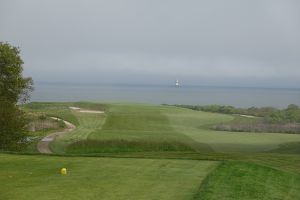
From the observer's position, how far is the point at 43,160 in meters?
14.7

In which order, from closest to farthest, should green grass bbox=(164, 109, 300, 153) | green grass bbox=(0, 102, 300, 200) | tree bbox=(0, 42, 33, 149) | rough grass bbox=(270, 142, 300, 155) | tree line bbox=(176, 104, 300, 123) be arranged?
green grass bbox=(0, 102, 300, 200)
tree bbox=(0, 42, 33, 149)
rough grass bbox=(270, 142, 300, 155)
green grass bbox=(164, 109, 300, 153)
tree line bbox=(176, 104, 300, 123)

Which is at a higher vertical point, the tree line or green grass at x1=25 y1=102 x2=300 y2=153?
the tree line

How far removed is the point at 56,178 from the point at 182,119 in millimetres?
34828

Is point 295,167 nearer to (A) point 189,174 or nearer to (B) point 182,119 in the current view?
(A) point 189,174

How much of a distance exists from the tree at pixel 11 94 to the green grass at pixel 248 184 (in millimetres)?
12177

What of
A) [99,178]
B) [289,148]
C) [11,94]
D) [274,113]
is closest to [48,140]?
[11,94]

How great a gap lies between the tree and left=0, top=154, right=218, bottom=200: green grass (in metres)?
7.19

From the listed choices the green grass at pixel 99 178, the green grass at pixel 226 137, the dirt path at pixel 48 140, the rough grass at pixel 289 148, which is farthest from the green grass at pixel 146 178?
the dirt path at pixel 48 140

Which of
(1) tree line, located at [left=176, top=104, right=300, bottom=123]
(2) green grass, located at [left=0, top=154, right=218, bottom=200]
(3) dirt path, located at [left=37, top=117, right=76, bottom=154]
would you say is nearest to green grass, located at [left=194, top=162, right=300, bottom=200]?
(2) green grass, located at [left=0, top=154, right=218, bottom=200]

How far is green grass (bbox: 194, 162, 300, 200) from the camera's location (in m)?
10.5

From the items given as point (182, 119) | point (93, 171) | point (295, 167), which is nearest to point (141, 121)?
point (182, 119)

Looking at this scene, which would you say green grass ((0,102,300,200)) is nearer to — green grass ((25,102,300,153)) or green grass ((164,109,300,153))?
green grass ((164,109,300,153))

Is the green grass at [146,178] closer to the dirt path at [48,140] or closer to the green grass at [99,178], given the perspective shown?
the green grass at [99,178]

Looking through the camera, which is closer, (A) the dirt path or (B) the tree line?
(A) the dirt path
